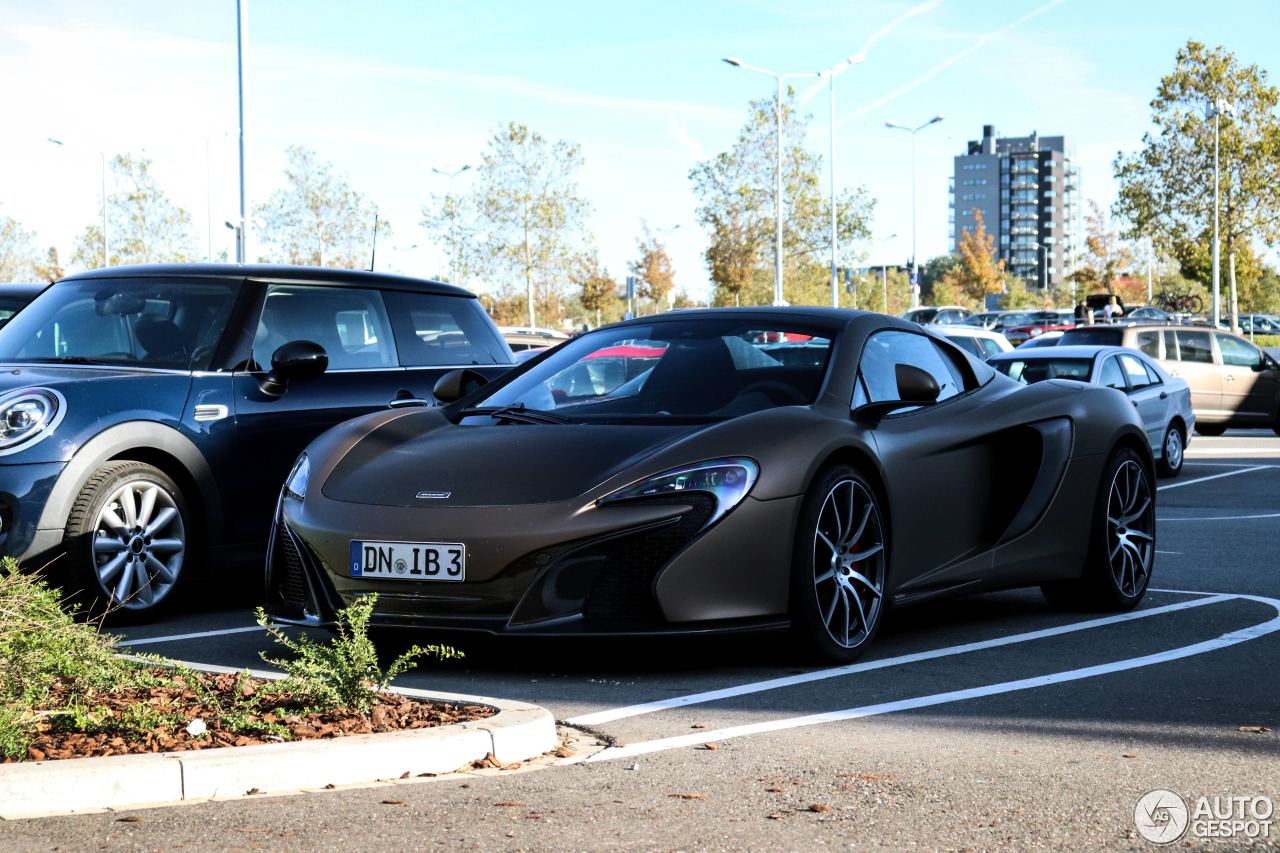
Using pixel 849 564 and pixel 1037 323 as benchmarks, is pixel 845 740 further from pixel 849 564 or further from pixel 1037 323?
pixel 1037 323

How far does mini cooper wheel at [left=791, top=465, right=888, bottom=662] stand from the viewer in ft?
19.2

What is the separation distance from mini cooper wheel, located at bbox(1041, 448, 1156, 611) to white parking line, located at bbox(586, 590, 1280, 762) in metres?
0.67

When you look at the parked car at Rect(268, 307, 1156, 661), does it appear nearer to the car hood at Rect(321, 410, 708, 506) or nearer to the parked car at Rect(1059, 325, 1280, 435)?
the car hood at Rect(321, 410, 708, 506)

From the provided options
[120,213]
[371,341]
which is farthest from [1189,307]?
[371,341]

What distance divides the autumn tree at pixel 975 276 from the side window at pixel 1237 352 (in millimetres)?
86020

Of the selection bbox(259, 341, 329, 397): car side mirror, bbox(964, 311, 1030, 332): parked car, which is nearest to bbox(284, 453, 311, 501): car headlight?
bbox(259, 341, 329, 397): car side mirror

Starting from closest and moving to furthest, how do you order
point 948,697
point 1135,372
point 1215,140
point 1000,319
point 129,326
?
point 948,697 → point 129,326 → point 1135,372 → point 1215,140 → point 1000,319

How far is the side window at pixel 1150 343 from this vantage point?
2174cm

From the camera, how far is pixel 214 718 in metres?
4.64

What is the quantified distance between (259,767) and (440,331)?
5304mm

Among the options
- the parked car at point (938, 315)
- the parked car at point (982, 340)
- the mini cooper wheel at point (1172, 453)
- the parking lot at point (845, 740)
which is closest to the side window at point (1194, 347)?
the parked car at point (982, 340)

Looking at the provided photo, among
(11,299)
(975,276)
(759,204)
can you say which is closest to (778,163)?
(759,204)
